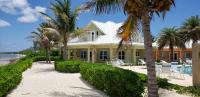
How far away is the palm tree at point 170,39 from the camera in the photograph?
41.8 meters

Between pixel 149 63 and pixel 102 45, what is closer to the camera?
pixel 149 63

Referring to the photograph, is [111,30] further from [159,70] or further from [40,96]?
[40,96]

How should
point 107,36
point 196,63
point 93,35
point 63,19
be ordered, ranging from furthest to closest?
point 93,35, point 107,36, point 63,19, point 196,63

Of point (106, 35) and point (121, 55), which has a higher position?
point (106, 35)

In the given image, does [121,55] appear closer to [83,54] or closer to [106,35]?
[106,35]

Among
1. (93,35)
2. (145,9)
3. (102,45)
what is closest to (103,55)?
(102,45)

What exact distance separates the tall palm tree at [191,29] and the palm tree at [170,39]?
3046 millimetres

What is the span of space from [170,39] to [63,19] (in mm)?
18146

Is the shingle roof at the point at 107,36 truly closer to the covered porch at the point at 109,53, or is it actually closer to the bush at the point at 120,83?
the covered porch at the point at 109,53

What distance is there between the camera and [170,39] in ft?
138

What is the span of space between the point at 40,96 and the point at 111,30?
30.9m

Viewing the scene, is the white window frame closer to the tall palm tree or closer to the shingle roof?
the shingle roof

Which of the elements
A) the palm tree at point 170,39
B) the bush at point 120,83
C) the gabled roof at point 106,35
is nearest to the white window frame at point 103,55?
the gabled roof at point 106,35

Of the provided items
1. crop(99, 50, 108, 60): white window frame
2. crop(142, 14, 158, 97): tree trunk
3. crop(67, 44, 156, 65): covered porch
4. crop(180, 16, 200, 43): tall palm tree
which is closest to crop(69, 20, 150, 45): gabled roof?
crop(67, 44, 156, 65): covered porch
